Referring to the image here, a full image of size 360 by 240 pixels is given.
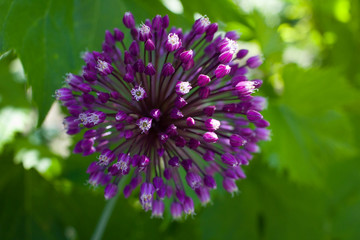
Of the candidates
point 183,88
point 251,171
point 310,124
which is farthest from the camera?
point 251,171

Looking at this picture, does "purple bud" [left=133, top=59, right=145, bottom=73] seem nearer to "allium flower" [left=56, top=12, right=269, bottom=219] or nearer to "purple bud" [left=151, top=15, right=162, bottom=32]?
"allium flower" [left=56, top=12, right=269, bottom=219]

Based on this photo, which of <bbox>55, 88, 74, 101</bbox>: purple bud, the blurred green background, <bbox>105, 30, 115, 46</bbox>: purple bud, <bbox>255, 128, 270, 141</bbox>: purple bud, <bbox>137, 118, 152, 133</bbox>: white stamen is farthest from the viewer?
the blurred green background

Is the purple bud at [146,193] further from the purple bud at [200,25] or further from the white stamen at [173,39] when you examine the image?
the purple bud at [200,25]

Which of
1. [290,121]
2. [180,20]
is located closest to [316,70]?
[290,121]

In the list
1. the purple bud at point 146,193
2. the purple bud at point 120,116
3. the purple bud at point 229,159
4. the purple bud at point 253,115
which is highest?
the purple bud at point 253,115

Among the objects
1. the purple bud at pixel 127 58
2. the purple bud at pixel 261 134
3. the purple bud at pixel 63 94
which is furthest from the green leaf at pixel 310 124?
the purple bud at pixel 63 94

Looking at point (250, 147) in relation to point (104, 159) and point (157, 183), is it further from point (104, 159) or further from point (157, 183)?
point (104, 159)

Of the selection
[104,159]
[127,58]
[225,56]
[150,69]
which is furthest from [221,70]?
[104,159]

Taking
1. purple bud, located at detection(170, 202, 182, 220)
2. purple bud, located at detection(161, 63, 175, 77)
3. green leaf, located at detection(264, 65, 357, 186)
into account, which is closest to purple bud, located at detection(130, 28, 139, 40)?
purple bud, located at detection(161, 63, 175, 77)
